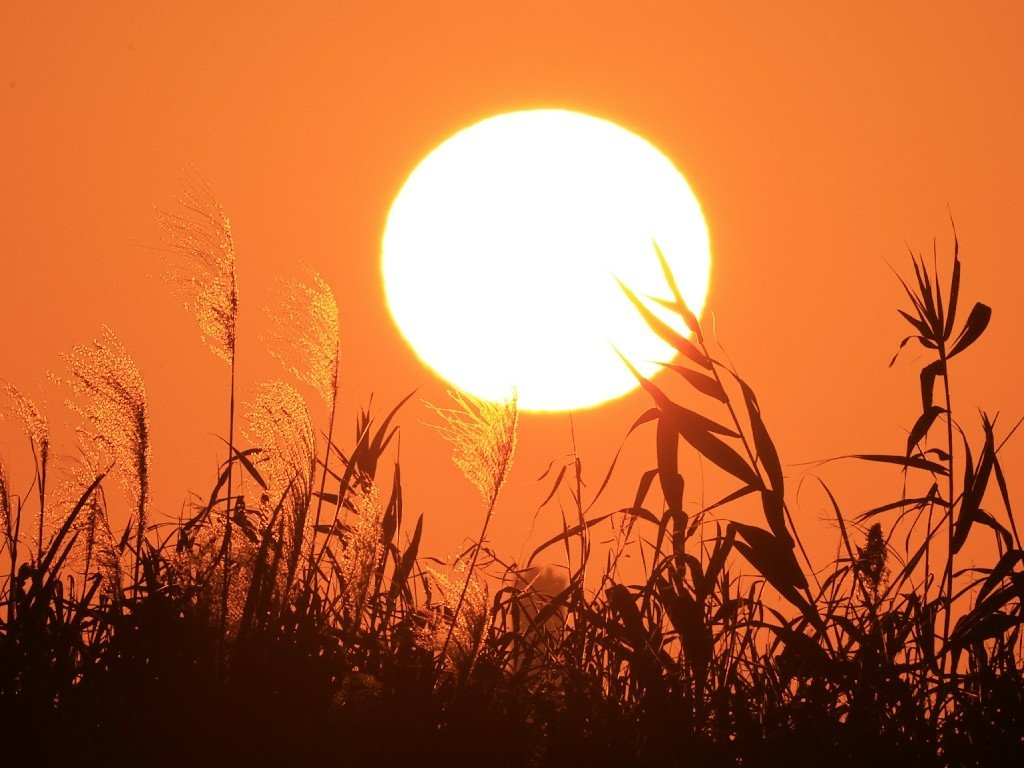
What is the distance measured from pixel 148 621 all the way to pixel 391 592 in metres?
0.64

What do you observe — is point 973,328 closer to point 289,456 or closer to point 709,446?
point 709,446

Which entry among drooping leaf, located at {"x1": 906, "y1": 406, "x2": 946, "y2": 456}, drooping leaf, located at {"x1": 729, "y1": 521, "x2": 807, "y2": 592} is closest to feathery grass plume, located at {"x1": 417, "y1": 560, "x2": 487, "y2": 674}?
drooping leaf, located at {"x1": 729, "y1": 521, "x2": 807, "y2": 592}

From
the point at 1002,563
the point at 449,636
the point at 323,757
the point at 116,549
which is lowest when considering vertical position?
the point at 323,757

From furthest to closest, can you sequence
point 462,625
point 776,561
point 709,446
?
1. point 709,446
2. point 776,561
3. point 462,625

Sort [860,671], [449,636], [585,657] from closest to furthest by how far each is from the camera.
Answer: [449,636], [860,671], [585,657]

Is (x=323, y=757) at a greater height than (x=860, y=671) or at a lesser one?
lesser

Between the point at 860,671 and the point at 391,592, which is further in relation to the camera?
the point at 391,592

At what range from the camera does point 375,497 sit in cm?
222

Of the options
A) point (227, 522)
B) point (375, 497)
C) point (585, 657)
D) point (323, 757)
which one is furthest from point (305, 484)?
point (585, 657)

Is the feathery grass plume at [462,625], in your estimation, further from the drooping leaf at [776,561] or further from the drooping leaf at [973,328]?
the drooping leaf at [973,328]

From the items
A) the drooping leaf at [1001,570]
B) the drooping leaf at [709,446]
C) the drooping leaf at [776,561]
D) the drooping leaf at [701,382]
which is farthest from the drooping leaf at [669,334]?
the drooping leaf at [1001,570]

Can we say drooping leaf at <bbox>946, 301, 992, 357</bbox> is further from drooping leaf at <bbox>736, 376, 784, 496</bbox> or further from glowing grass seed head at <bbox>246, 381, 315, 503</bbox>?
glowing grass seed head at <bbox>246, 381, 315, 503</bbox>

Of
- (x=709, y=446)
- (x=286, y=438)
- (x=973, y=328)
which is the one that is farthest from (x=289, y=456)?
(x=973, y=328)

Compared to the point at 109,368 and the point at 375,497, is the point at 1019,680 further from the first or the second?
the point at 109,368
